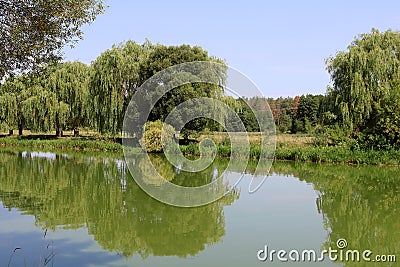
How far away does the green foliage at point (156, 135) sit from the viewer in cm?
2297

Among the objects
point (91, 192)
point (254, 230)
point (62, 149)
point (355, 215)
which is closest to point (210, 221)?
point (254, 230)

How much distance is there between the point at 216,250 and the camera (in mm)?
6227

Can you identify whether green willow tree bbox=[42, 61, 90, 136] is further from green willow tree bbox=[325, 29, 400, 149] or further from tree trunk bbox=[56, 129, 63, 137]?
green willow tree bbox=[325, 29, 400, 149]

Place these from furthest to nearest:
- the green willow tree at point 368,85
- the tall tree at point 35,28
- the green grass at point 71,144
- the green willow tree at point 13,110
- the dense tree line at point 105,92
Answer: the green willow tree at point 13,110 < the green grass at point 71,144 < the dense tree line at point 105,92 < the green willow tree at point 368,85 < the tall tree at point 35,28

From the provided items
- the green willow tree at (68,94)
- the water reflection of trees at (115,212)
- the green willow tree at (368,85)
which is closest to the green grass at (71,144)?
the green willow tree at (68,94)

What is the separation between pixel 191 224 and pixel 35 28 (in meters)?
4.50

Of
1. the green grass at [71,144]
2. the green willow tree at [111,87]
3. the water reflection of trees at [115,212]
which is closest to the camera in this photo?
the water reflection of trees at [115,212]

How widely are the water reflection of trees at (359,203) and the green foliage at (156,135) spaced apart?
25.2ft

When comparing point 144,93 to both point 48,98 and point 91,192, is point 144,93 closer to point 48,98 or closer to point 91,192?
point 48,98

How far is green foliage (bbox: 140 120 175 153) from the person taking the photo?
75.4ft

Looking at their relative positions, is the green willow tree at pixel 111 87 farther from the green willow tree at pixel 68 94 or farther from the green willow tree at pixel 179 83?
the green willow tree at pixel 68 94

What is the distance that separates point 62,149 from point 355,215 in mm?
21663

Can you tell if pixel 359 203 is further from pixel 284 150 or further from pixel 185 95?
pixel 185 95

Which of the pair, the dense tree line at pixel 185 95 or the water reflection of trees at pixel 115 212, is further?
the dense tree line at pixel 185 95
